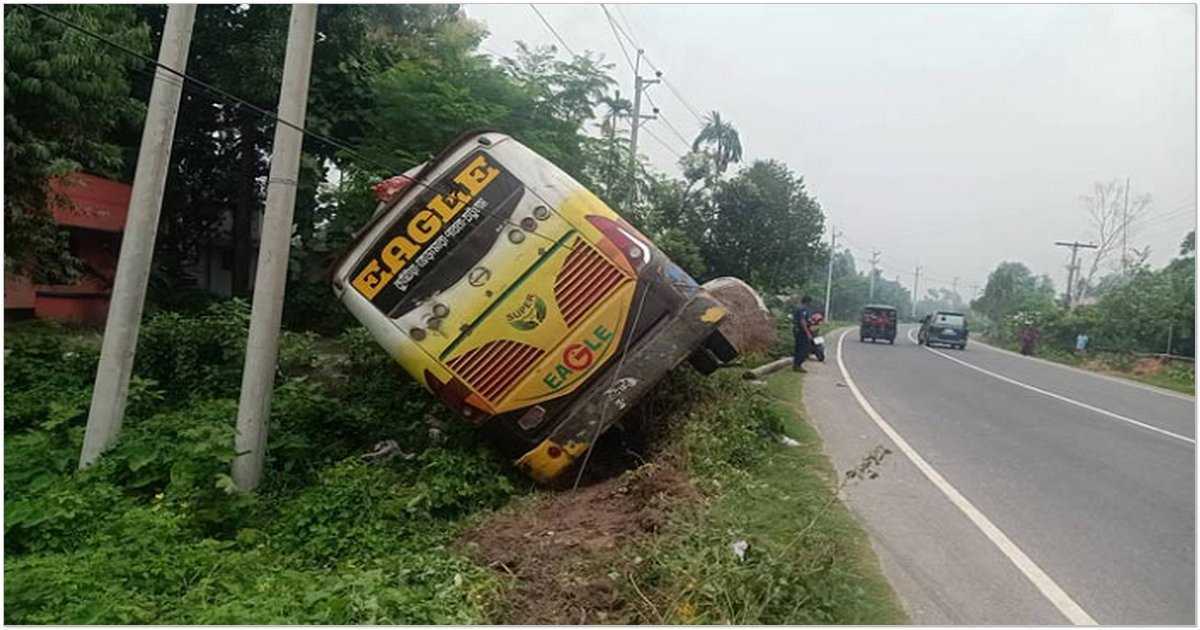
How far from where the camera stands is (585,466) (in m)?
6.02

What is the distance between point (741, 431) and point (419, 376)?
2.52 meters

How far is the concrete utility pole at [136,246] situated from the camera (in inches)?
216

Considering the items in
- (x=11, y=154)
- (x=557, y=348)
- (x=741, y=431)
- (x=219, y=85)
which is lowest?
(x=741, y=431)

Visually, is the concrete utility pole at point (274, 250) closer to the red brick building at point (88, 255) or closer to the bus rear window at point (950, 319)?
the red brick building at point (88, 255)

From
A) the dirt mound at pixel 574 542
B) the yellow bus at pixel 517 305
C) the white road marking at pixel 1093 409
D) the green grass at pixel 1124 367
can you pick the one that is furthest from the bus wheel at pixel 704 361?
the green grass at pixel 1124 367

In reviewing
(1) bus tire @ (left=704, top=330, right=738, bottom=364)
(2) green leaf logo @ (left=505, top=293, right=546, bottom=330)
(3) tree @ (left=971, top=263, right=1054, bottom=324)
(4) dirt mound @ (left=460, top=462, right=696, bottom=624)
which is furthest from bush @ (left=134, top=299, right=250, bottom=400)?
(3) tree @ (left=971, top=263, right=1054, bottom=324)

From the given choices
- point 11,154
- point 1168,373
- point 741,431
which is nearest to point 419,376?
point 741,431

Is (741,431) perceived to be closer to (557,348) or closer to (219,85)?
(557,348)

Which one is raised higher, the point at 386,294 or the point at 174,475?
the point at 386,294

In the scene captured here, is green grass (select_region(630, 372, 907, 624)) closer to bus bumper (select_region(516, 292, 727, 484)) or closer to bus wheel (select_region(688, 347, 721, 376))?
bus bumper (select_region(516, 292, 727, 484))

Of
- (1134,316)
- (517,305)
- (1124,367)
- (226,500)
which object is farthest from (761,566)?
(1134,316)

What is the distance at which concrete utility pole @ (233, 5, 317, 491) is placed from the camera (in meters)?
5.59

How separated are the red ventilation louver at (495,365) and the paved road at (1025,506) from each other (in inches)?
97.5

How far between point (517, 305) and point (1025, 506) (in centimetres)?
378
